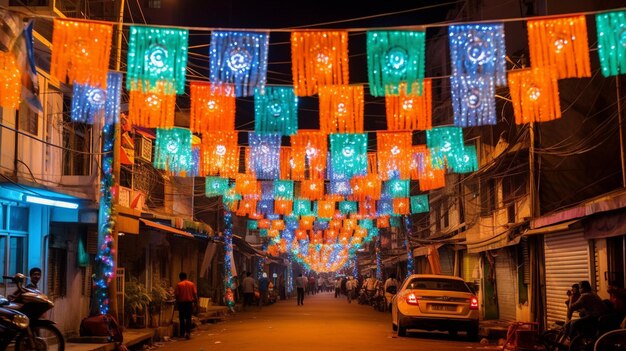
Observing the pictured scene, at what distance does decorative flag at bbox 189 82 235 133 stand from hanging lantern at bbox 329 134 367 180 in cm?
463

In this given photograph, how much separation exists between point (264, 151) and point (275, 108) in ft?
18.1

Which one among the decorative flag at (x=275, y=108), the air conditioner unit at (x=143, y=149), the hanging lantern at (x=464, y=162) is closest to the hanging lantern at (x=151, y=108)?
the decorative flag at (x=275, y=108)

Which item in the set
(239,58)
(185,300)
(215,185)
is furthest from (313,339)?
(215,185)

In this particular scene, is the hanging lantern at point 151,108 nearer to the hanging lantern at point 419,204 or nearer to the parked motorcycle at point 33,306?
the parked motorcycle at point 33,306

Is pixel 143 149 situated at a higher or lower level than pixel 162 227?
higher

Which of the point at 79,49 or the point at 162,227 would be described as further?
the point at 162,227

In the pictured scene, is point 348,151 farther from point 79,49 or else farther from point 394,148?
point 79,49

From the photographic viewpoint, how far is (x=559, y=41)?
12.3 metres

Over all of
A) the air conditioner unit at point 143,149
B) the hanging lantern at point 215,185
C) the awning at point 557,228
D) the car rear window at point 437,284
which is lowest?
the car rear window at point 437,284

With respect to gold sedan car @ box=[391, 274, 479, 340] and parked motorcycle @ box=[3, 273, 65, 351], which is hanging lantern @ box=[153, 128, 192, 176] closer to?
gold sedan car @ box=[391, 274, 479, 340]

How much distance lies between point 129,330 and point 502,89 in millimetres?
14207

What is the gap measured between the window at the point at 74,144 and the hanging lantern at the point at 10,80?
23.1ft

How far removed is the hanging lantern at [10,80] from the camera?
12484mm

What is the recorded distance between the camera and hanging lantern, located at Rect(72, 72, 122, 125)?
→ 14914 mm
